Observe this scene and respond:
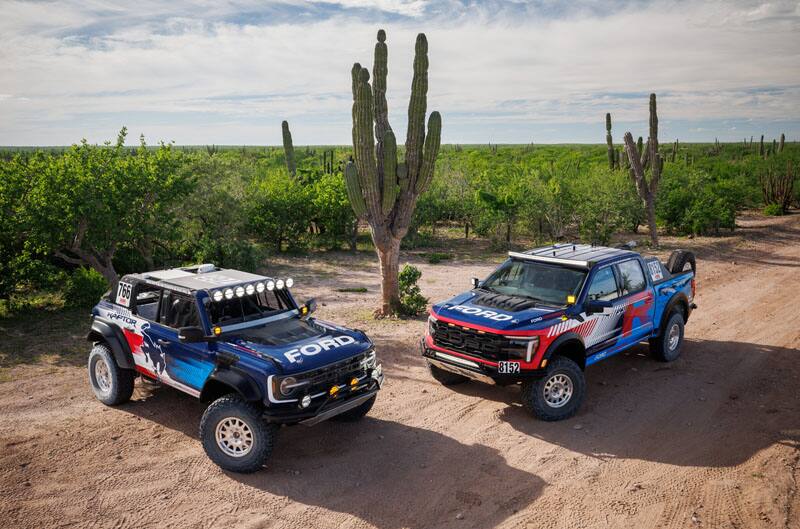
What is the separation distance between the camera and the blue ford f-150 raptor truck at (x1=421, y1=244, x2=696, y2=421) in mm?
7359

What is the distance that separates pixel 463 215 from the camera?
2672 centimetres

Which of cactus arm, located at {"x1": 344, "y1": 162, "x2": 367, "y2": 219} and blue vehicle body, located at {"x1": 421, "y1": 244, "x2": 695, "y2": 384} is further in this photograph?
cactus arm, located at {"x1": 344, "y1": 162, "x2": 367, "y2": 219}

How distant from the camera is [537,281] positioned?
337 inches

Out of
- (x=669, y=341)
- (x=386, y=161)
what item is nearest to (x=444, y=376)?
(x=669, y=341)

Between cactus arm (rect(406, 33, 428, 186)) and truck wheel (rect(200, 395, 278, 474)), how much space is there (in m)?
7.71

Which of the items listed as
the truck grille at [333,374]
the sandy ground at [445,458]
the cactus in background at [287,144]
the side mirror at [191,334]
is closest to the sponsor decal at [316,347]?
the truck grille at [333,374]

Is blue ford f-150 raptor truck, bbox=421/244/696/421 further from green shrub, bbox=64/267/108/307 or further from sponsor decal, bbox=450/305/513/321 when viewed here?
green shrub, bbox=64/267/108/307

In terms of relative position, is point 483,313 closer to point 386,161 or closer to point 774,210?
point 386,161

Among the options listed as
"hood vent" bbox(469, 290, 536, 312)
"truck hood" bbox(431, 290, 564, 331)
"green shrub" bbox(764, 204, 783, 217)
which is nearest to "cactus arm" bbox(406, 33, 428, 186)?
"hood vent" bbox(469, 290, 536, 312)

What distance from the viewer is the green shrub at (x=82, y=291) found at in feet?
45.2

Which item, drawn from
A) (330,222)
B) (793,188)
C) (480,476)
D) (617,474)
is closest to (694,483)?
(617,474)

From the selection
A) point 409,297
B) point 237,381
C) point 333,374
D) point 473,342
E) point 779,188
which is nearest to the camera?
point 237,381

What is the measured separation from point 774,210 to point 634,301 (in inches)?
1141

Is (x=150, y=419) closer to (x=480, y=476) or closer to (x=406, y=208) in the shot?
(x=480, y=476)
